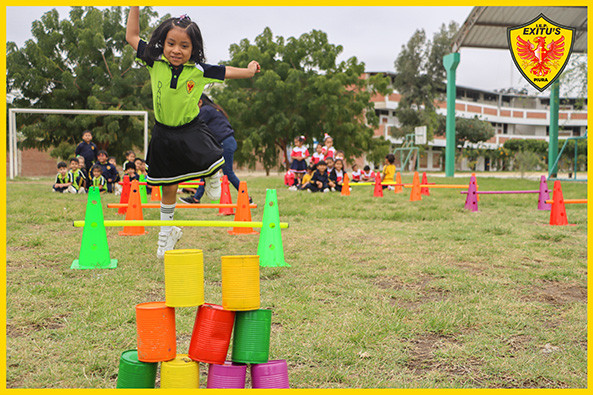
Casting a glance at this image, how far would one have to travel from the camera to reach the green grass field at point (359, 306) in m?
2.05

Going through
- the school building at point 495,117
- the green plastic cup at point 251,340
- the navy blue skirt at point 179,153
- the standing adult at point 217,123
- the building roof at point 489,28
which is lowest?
the green plastic cup at point 251,340

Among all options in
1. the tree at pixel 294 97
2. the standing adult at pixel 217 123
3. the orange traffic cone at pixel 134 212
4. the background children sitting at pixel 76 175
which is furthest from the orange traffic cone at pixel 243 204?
the tree at pixel 294 97

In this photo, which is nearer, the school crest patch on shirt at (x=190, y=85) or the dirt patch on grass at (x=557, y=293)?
the dirt patch on grass at (x=557, y=293)

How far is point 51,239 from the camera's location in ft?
16.4

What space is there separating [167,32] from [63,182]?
9175mm

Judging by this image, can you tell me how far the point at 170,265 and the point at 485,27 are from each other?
1284 cm

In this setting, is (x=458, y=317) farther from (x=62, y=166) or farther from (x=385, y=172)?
(x=385, y=172)

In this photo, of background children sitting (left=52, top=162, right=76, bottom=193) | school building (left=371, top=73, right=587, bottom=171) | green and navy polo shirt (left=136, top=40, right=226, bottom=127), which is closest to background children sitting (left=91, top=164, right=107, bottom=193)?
background children sitting (left=52, top=162, right=76, bottom=193)

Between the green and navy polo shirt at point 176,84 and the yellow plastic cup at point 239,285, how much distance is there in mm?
2271

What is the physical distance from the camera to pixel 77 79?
24.6 metres

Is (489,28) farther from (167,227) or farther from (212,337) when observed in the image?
(212,337)

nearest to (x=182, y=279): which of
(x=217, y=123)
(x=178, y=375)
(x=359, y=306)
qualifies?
(x=178, y=375)

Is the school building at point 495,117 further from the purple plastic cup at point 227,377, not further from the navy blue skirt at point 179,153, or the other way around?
the purple plastic cup at point 227,377

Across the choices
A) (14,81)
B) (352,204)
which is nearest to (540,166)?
(352,204)
